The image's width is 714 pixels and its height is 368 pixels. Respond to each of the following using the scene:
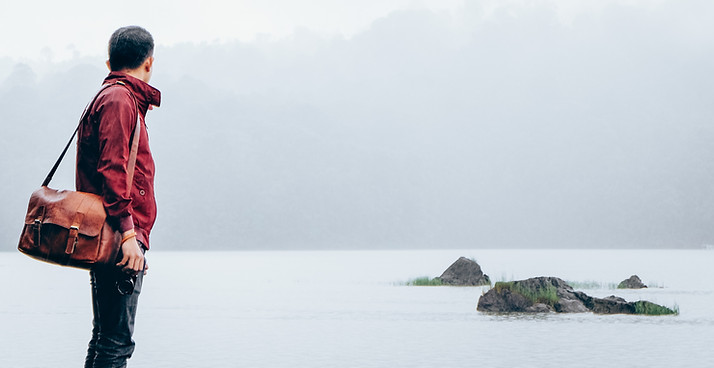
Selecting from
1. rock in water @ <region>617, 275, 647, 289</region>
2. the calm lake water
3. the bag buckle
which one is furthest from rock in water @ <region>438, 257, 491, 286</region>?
the bag buckle

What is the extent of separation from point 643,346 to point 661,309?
9188mm

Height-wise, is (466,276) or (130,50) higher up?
(466,276)

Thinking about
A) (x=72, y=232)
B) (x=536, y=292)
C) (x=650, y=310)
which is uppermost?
(x=536, y=292)

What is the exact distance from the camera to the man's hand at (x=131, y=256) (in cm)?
530

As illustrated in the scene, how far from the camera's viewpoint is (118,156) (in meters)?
5.34

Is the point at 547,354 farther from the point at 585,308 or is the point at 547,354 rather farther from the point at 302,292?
the point at 302,292

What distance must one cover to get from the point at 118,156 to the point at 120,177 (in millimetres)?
122

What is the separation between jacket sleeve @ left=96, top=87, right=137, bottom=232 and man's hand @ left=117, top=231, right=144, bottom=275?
0.29ft

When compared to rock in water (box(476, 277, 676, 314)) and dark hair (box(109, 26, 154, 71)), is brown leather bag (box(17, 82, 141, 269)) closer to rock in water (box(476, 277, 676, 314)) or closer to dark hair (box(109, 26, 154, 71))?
dark hair (box(109, 26, 154, 71))

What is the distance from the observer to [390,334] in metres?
20.4

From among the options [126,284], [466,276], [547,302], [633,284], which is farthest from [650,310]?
[126,284]

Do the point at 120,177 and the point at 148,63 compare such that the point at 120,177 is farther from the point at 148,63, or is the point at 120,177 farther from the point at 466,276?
the point at 466,276

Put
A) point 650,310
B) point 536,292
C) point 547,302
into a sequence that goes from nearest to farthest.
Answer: point 650,310, point 547,302, point 536,292

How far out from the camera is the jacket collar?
569 cm
